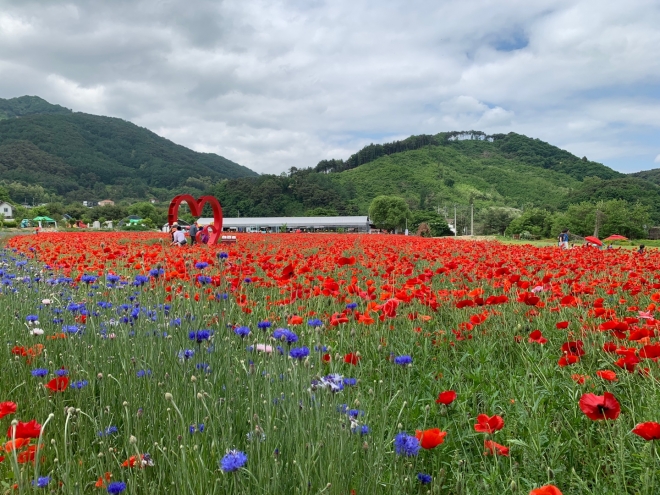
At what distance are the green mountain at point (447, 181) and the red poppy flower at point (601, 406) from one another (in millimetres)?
73118

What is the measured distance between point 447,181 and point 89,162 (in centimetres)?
9617

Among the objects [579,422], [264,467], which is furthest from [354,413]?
[579,422]

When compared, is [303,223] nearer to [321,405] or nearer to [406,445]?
[321,405]

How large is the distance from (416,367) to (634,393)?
3.81 feet

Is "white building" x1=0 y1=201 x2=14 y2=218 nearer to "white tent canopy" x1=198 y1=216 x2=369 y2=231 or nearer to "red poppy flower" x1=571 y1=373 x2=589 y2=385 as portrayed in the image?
"white tent canopy" x1=198 y1=216 x2=369 y2=231

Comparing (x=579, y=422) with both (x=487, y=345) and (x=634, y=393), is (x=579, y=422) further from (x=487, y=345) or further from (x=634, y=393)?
(x=487, y=345)

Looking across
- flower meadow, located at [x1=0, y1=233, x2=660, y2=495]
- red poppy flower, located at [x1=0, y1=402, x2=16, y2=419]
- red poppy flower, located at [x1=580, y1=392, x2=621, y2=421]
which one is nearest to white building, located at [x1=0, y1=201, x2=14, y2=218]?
flower meadow, located at [x1=0, y1=233, x2=660, y2=495]

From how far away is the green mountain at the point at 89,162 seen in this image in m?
109

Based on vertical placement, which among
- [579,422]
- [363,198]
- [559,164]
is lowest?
[579,422]

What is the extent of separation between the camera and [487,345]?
10.4ft

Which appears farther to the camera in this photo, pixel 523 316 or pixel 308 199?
pixel 308 199

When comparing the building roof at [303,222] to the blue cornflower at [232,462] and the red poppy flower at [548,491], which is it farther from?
the red poppy flower at [548,491]

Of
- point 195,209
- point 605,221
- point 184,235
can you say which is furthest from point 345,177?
point 184,235

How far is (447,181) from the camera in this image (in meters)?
102
